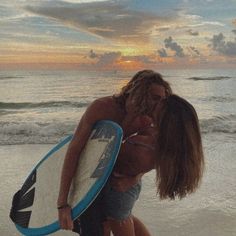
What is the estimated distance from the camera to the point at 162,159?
2.02m

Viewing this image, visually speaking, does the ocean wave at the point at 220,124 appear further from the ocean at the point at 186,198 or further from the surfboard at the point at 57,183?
the surfboard at the point at 57,183

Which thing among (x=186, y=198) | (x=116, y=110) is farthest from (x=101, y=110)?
(x=186, y=198)

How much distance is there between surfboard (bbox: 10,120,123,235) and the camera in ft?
6.84

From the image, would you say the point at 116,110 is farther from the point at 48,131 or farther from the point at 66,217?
the point at 48,131

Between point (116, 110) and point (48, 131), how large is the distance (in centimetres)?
1012

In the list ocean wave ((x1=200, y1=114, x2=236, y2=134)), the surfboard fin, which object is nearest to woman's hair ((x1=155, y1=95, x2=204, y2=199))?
the surfboard fin

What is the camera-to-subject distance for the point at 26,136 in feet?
35.7

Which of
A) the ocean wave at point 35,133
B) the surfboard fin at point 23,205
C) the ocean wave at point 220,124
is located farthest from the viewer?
the ocean wave at point 220,124

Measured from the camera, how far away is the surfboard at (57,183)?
208cm

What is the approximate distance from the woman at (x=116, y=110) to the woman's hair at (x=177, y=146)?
0.30 ft

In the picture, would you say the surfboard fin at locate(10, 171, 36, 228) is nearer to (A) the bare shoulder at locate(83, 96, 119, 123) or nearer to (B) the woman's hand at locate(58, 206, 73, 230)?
(B) the woman's hand at locate(58, 206, 73, 230)

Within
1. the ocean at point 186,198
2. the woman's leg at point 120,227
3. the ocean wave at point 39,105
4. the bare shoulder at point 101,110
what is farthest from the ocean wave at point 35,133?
the bare shoulder at point 101,110

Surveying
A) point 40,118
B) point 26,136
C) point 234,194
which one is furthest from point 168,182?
point 40,118

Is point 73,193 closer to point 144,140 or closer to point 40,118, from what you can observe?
point 144,140
